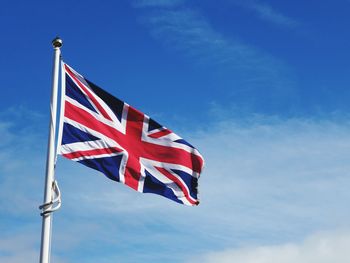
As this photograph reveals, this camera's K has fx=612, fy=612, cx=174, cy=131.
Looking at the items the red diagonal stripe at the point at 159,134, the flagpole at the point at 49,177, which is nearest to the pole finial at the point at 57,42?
the flagpole at the point at 49,177

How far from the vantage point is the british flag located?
20016 mm

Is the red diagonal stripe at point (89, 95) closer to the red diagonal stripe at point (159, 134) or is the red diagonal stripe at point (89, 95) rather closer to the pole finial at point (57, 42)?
the pole finial at point (57, 42)

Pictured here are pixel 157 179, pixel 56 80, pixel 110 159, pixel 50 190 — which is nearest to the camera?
pixel 50 190

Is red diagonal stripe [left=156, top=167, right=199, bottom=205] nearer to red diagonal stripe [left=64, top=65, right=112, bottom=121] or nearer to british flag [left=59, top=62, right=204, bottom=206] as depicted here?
british flag [left=59, top=62, right=204, bottom=206]

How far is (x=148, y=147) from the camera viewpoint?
73.7ft

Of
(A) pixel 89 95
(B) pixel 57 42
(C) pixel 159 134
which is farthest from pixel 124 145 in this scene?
(B) pixel 57 42

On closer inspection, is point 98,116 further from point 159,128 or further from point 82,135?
point 159,128

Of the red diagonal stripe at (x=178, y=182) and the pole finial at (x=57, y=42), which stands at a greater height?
the pole finial at (x=57, y=42)

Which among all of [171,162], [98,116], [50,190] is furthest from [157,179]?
[50,190]

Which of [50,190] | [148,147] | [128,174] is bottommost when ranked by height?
[50,190]

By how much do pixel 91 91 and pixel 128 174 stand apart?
3140 millimetres

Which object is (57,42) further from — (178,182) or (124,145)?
(178,182)

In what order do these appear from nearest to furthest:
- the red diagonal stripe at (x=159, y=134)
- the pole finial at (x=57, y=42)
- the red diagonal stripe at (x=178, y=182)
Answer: the pole finial at (x=57, y=42), the red diagonal stripe at (x=178, y=182), the red diagonal stripe at (x=159, y=134)

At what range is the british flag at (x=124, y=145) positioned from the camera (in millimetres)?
20016
